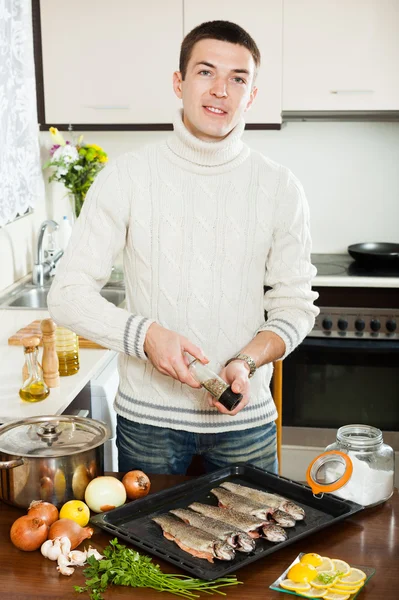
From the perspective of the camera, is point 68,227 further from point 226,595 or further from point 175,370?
point 226,595

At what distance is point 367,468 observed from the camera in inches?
61.3

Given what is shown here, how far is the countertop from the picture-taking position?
7.11 feet

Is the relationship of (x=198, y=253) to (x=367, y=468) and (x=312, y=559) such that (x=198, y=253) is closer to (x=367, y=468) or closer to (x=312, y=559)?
(x=367, y=468)

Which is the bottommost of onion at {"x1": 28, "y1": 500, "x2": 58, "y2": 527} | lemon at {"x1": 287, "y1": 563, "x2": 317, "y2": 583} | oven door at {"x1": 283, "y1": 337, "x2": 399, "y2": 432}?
oven door at {"x1": 283, "y1": 337, "x2": 399, "y2": 432}

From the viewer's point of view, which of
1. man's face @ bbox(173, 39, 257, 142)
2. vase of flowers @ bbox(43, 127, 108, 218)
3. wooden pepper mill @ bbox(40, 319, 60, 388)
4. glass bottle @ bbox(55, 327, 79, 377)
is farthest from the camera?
vase of flowers @ bbox(43, 127, 108, 218)

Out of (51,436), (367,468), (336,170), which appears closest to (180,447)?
(51,436)

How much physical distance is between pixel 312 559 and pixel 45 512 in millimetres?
464

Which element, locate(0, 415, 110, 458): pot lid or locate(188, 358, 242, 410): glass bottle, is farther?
locate(188, 358, 242, 410): glass bottle

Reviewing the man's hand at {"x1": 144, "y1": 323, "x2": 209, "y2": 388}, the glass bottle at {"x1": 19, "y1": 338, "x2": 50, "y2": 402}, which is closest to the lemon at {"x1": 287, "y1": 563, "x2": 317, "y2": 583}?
the man's hand at {"x1": 144, "y1": 323, "x2": 209, "y2": 388}

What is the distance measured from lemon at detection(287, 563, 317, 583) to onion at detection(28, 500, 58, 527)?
16.6 inches

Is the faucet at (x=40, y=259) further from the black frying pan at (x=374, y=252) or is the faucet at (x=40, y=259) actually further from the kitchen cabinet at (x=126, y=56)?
the black frying pan at (x=374, y=252)

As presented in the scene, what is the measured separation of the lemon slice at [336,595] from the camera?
1.26 m

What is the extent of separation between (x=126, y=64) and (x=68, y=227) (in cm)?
75

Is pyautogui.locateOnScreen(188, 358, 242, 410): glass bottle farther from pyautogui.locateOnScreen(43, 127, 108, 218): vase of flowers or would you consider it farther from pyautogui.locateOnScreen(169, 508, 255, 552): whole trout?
pyautogui.locateOnScreen(43, 127, 108, 218): vase of flowers
